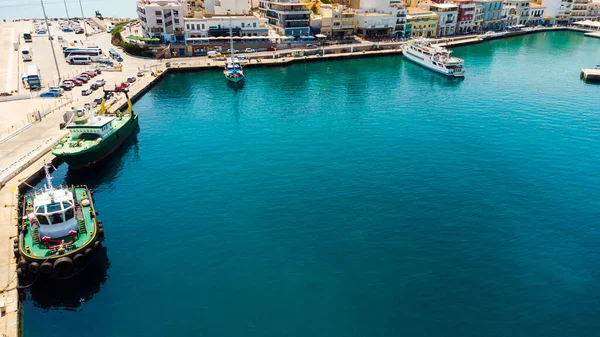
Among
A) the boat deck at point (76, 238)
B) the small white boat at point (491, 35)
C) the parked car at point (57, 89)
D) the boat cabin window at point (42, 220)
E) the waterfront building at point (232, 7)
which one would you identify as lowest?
the boat deck at point (76, 238)

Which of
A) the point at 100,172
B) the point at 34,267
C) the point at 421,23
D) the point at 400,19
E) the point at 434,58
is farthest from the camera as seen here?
the point at 421,23

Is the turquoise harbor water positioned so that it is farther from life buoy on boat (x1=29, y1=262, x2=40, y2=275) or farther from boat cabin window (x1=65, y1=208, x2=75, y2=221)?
boat cabin window (x1=65, y1=208, x2=75, y2=221)

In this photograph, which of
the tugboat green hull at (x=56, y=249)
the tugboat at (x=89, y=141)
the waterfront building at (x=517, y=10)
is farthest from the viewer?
the waterfront building at (x=517, y=10)

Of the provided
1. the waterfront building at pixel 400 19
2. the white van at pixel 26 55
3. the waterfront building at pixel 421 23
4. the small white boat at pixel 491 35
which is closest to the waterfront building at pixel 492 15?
the small white boat at pixel 491 35

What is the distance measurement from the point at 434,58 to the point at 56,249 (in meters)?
104

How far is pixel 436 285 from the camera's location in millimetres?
37000

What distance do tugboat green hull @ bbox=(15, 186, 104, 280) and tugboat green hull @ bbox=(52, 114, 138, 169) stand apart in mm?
15430

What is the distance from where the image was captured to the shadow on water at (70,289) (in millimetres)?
35500

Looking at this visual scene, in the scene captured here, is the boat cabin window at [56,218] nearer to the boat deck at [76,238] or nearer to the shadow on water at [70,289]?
the boat deck at [76,238]

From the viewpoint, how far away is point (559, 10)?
187 metres

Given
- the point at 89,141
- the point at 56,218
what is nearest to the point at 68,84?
the point at 89,141

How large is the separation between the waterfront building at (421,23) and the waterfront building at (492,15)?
100ft

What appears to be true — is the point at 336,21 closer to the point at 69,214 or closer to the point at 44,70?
the point at 44,70

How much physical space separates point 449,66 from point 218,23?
68.4 meters
